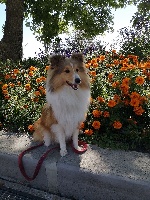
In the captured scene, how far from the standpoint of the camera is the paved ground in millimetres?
2955

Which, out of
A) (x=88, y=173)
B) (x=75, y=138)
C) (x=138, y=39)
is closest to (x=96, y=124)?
(x=75, y=138)

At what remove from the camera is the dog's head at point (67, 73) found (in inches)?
125

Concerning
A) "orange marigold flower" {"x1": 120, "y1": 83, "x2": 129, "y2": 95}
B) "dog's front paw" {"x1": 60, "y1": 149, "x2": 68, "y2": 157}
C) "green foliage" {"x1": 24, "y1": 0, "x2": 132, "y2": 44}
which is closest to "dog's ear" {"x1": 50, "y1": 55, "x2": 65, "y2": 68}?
"dog's front paw" {"x1": 60, "y1": 149, "x2": 68, "y2": 157}

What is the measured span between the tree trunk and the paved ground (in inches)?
287

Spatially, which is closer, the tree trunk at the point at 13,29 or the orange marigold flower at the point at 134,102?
the orange marigold flower at the point at 134,102

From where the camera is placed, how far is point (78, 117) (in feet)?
11.5

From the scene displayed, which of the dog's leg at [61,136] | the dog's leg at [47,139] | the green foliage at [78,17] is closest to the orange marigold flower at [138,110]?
the dog's leg at [61,136]

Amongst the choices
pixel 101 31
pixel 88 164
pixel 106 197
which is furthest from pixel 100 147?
pixel 101 31

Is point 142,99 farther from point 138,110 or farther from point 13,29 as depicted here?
point 13,29

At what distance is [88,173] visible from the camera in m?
3.09

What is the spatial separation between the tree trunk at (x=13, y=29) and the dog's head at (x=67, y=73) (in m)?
7.45

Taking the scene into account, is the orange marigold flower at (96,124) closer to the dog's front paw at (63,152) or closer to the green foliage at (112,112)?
the green foliage at (112,112)

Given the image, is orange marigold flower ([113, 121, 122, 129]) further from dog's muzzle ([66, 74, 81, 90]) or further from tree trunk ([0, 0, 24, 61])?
tree trunk ([0, 0, 24, 61])

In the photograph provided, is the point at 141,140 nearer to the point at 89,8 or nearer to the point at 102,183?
the point at 102,183
